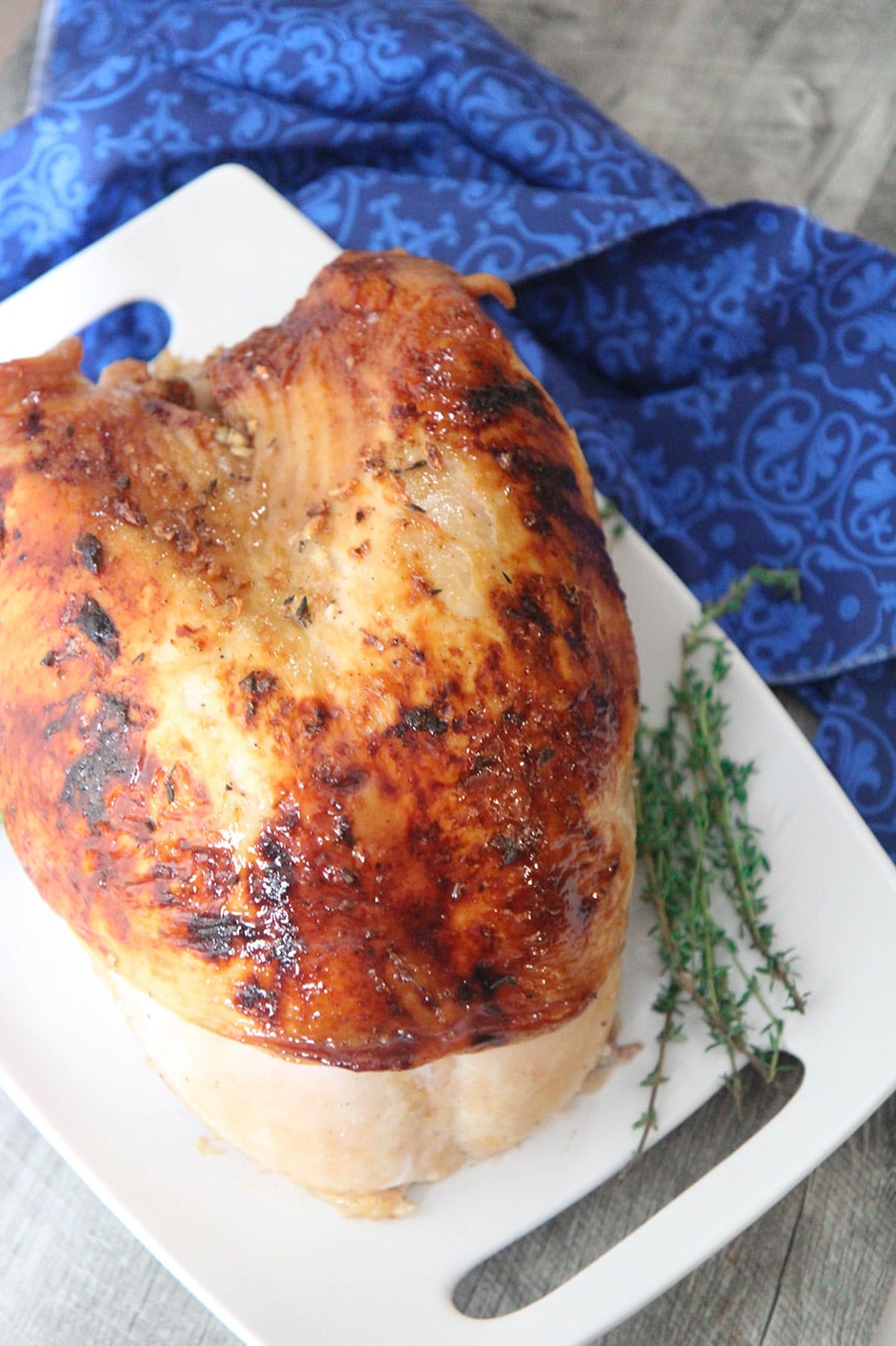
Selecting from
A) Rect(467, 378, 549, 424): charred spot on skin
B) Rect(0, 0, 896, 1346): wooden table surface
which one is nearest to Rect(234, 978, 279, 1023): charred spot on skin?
Rect(0, 0, 896, 1346): wooden table surface

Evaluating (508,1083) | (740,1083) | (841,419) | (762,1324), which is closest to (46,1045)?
(508,1083)

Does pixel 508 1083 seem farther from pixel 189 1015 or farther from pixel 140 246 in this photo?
pixel 140 246

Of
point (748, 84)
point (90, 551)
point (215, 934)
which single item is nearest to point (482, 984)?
point (215, 934)

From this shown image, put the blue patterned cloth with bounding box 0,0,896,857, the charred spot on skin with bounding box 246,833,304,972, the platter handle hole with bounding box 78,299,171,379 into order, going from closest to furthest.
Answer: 1. the charred spot on skin with bounding box 246,833,304,972
2. the blue patterned cloth with bounding box 0,0,896,857
3. the platter handle hole with bounding box 78,299,171,379

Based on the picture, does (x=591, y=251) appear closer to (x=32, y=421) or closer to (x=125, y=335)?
(x=125, y=335)

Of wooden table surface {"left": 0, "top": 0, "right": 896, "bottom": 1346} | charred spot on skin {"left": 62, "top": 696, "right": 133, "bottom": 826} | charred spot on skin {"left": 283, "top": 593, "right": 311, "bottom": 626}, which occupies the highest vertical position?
charred spot on skin {"left": 283, "top": 593, "right": 311, "bottom": 626}

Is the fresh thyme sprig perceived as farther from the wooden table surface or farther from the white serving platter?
the wooden table surface

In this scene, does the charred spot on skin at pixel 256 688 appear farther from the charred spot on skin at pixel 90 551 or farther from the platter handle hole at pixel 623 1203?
the platter handle hole at pixel 623 1203
